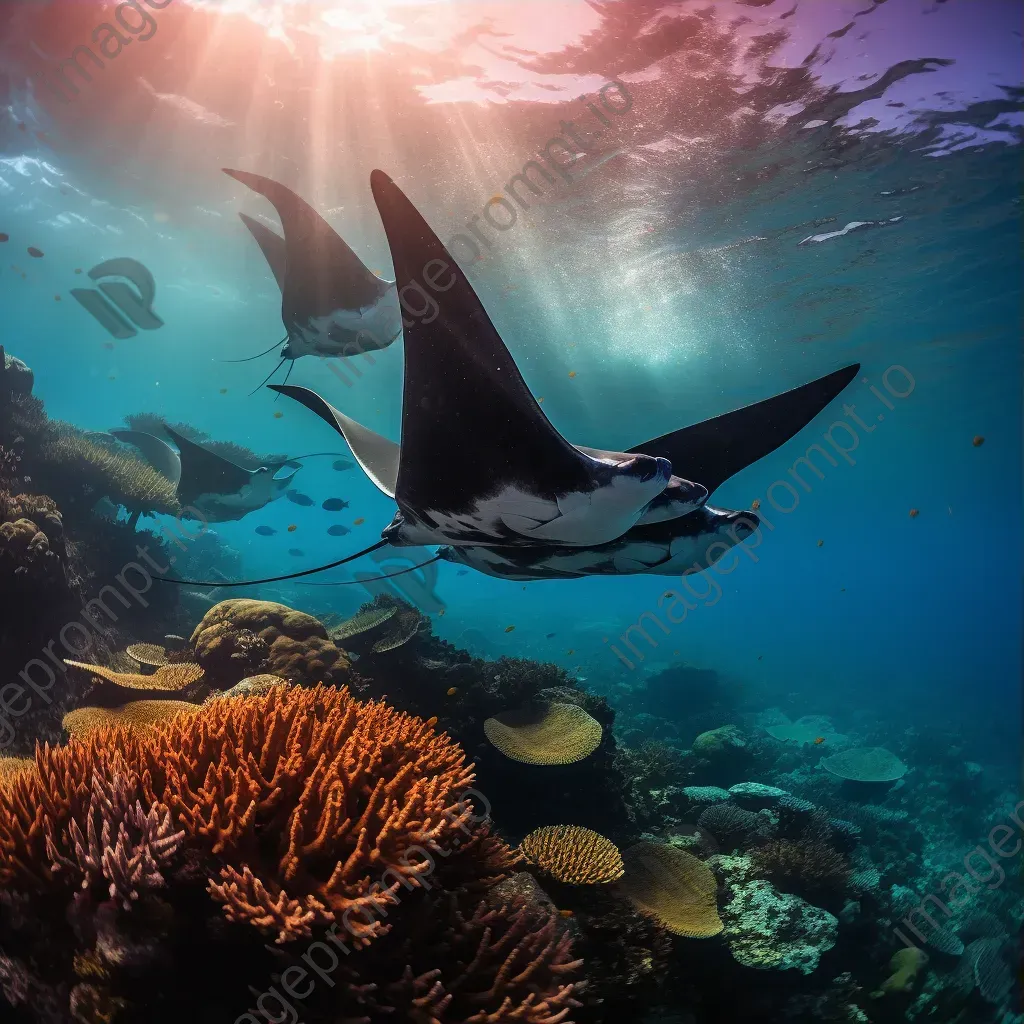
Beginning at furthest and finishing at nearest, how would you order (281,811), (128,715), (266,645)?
1. (266,645)
2. (128,715)
3. (281,811)

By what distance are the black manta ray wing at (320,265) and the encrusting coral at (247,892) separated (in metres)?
5.58

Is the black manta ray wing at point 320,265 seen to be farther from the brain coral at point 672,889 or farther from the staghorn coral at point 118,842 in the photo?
the brain coral at point 672,889

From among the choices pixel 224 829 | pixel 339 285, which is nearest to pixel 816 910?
pixel 224 829

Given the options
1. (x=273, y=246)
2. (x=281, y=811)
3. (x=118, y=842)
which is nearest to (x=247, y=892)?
(x=281, y=811)

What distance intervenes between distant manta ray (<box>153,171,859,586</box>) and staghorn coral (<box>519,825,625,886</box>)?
2.29 m

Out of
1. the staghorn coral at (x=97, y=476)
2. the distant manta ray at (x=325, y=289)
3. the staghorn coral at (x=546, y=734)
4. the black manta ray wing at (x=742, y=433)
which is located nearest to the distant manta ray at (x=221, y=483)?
the staghorn coral at (x=97, y=476)

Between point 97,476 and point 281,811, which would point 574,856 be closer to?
point 281,811

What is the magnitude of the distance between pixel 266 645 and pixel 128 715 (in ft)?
5.17

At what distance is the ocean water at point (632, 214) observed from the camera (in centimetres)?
984

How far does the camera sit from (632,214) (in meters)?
15.5

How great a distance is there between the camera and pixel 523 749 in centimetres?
583

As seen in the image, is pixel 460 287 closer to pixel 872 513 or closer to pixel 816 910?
pixel 816 910

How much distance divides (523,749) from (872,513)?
68.9 meters

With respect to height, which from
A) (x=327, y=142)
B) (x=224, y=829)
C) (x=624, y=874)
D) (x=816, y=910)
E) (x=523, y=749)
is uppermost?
(x=327, y=142)
